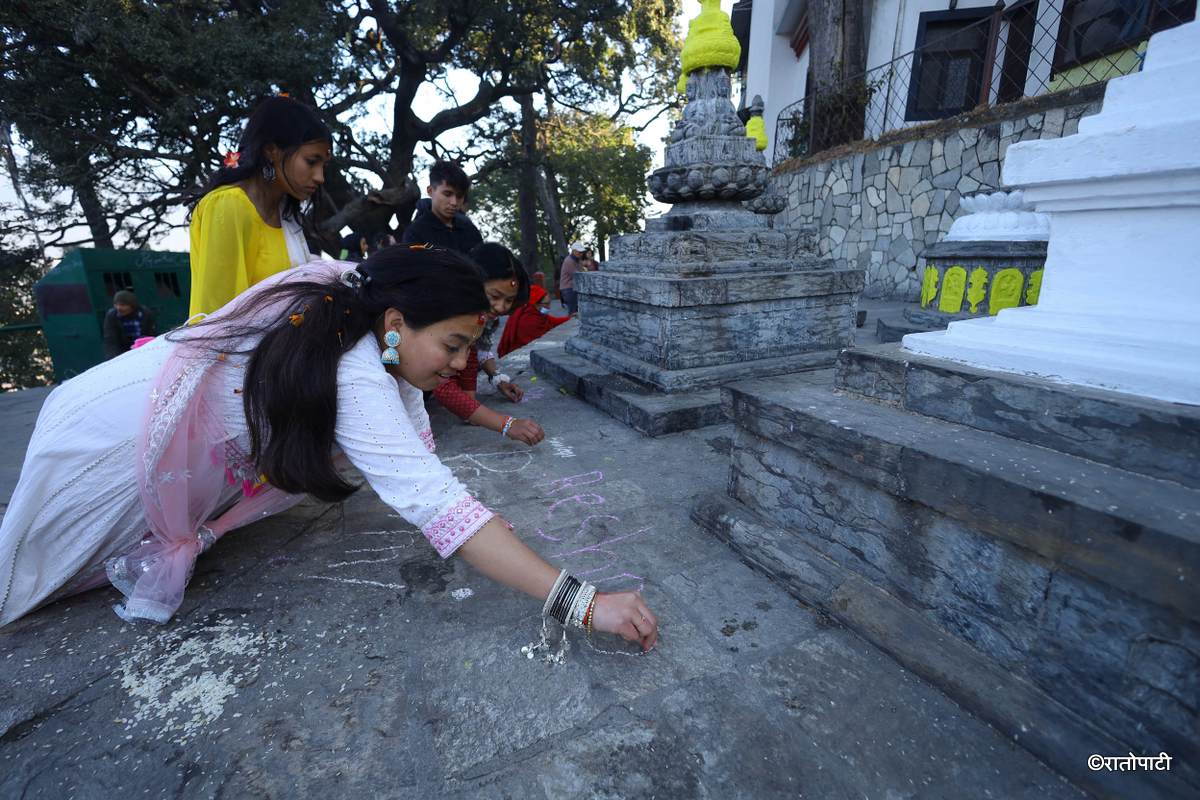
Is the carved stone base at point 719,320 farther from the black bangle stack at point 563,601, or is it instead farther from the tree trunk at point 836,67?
the tree trunk at point 836,67

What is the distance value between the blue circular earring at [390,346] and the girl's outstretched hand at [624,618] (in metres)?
0.83

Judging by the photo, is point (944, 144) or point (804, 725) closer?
point (804, 725)

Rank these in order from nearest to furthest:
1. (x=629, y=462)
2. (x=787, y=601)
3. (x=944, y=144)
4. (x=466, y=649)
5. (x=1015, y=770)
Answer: (x=1015, y=770) < (x=466, y=649) < (x=787, y=601) < (x=629, y=462) < (x=944, y=144)

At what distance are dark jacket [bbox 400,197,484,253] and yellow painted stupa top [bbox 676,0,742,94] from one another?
187 centimetres

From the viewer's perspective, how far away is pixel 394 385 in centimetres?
142

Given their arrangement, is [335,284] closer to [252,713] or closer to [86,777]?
[252,713]

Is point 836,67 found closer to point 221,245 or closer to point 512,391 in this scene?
point 512,391

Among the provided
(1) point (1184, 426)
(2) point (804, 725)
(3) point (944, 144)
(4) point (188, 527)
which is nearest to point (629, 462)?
(2) point (804, 725)

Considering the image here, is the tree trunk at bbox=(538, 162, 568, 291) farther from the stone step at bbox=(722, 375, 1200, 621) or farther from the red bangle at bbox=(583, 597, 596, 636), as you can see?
the red bangle at bbox=(583, 597, 596, 636)

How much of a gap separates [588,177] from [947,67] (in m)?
10.9

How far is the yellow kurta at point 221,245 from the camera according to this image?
6.61ft

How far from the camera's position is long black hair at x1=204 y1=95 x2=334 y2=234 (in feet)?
6.66

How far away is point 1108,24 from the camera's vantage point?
7.21 meters

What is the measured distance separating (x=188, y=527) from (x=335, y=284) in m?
0.86
